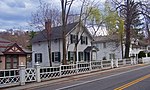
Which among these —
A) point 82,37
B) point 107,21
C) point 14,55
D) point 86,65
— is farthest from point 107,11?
point 14,55

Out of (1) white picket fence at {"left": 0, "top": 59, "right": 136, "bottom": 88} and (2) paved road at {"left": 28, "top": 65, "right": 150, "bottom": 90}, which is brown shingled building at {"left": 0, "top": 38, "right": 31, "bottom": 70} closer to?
(1) white picket fence at {"left": 0, "top": 59, "right": 136, "bottom": 88}

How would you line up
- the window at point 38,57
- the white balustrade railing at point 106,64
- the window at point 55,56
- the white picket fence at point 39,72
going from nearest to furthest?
the white picket fence at point 39,72 < the white balustrade railing at point 106,64 < the window at point 55,56 < the window at point 38,57

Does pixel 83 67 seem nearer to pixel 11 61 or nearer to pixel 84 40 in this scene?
pixel 11 61

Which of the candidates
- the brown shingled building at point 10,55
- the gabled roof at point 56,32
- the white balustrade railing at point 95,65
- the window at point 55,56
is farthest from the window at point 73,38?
the brown shingled building at point 10,55

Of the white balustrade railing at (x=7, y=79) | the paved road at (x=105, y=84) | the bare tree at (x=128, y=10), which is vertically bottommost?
the paved road at (x=105, y=84)

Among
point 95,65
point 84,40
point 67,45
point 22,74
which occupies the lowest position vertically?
point 22,74

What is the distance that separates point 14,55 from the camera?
28.5 m

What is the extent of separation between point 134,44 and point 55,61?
120ft

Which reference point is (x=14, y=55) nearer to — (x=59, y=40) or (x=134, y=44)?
(x=59, y=40)

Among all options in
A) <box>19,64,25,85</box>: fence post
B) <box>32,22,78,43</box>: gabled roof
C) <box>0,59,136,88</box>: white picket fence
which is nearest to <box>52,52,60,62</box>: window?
<box>32,22,78,43</box>: gabled roof

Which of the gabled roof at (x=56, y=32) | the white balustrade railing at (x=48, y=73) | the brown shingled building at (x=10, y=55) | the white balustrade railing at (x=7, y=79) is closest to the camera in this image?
the white balustrade railing at (x=7, y=79)

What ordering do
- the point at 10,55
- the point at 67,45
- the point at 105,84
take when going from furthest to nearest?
the point at 67,45, the point at 10,55, the point at 105,84

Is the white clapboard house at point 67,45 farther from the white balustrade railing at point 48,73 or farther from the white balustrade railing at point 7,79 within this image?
the white balustrade railing at point 7,79

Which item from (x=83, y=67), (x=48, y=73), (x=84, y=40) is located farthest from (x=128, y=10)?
(x=48, y=73)
